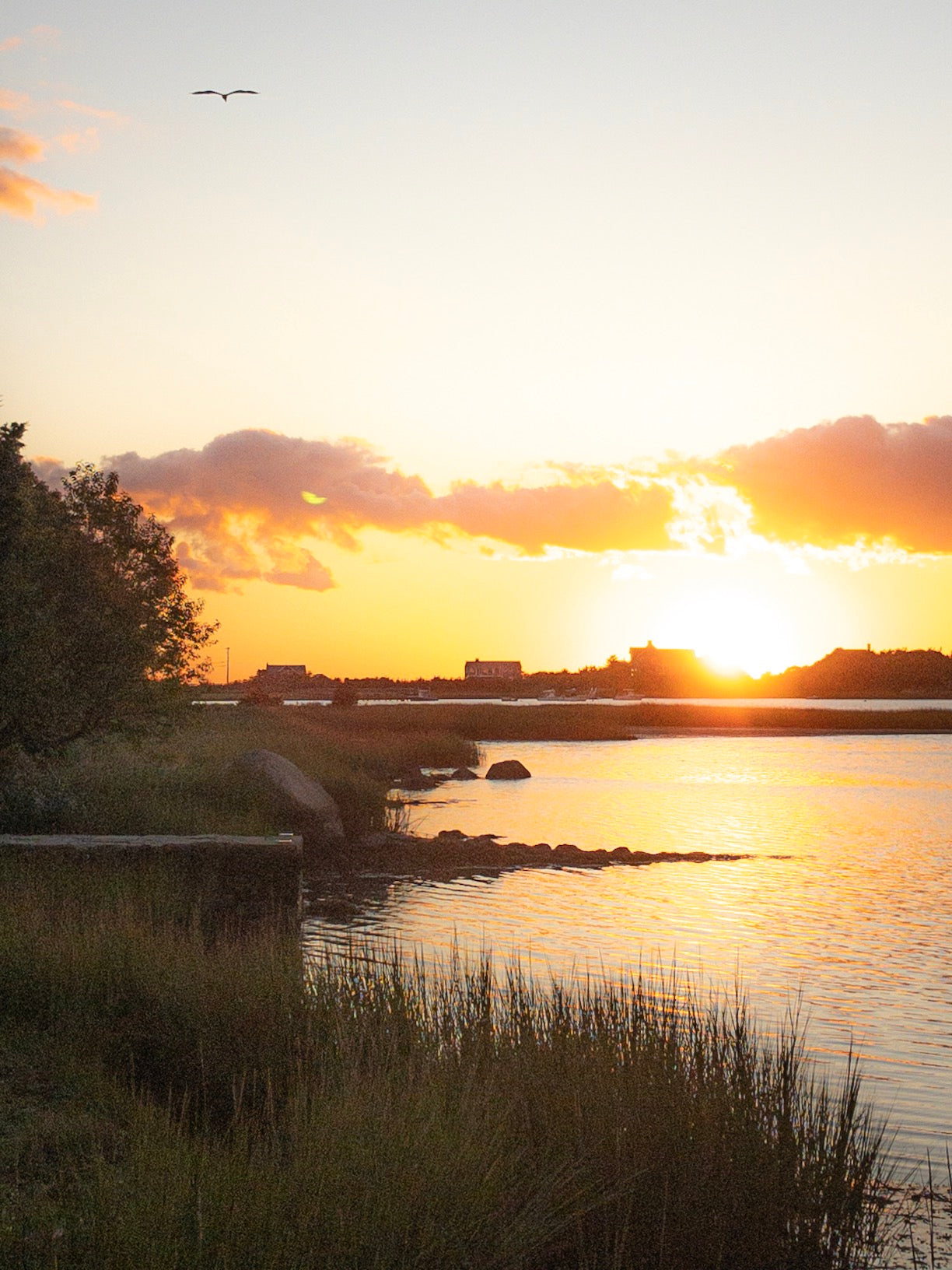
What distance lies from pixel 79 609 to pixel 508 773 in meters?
31.7

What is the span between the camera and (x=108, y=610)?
16.7 metres

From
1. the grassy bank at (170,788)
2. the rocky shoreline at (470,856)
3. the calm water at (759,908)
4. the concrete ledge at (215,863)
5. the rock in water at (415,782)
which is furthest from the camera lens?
the rock in water at (415,782)

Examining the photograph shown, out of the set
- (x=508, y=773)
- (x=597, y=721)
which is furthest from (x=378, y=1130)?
(x=597, y=721)

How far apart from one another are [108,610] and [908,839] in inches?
849

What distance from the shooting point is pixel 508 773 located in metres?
46.8

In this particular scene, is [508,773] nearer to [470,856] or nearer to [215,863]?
[470,856]

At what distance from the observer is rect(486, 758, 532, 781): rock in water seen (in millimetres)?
46531

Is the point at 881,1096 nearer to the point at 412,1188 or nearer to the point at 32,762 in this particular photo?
the point at 412,1188

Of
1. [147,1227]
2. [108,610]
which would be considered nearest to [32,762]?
[108,610]

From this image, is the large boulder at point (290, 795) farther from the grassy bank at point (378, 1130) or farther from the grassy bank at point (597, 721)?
the grassy bank at point (597, 721)

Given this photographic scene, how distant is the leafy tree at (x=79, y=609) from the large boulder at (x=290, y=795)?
2974 mm

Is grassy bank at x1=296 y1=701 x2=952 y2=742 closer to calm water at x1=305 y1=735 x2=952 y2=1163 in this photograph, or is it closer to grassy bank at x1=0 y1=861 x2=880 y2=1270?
calm water at x1=305 y1=735 x2=952 y2=1163

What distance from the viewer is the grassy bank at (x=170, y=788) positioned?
17391 millimetres

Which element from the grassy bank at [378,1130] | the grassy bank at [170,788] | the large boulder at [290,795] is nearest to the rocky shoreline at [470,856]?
the large boulder at [290,795]
